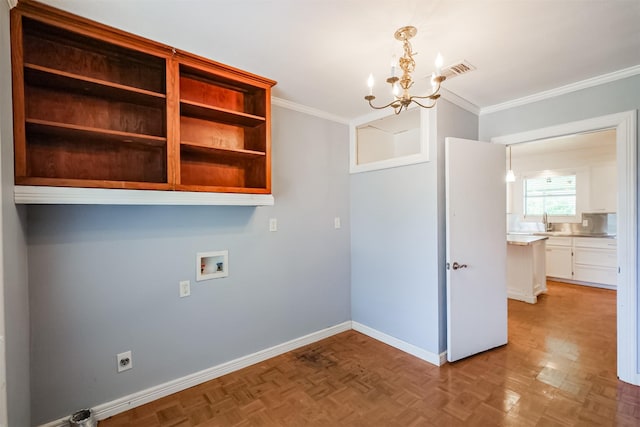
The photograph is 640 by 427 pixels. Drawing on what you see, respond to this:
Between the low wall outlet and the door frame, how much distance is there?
3140 mm

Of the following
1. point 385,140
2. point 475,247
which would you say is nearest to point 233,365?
point 475,247

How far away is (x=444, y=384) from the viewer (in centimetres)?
234

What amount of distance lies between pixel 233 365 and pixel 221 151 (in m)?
1.80

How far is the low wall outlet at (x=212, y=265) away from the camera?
2.37 m

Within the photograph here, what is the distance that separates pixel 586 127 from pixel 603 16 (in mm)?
1111

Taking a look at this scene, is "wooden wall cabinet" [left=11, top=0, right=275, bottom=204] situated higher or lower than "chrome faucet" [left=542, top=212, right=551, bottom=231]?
higher

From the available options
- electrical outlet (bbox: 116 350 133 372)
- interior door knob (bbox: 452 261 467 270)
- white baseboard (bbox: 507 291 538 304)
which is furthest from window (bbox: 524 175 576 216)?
electrical outlet (bbox: 116 350 133 372)

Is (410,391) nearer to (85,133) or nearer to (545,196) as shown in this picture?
(85,133)

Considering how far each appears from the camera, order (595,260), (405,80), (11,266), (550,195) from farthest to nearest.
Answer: (550,195) → (595,260) → (405,80) → (11,266)

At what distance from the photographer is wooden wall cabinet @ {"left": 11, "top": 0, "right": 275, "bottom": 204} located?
1621mm

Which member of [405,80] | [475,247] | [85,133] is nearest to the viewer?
[405,80]

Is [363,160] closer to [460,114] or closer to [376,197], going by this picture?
[376,197]

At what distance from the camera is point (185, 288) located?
2.31 m

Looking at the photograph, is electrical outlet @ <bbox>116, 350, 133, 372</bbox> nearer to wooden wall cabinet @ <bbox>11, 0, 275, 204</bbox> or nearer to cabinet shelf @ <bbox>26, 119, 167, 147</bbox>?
wooden wall cabinet @ <bbox>11, 0, 275, 204</bbox>
